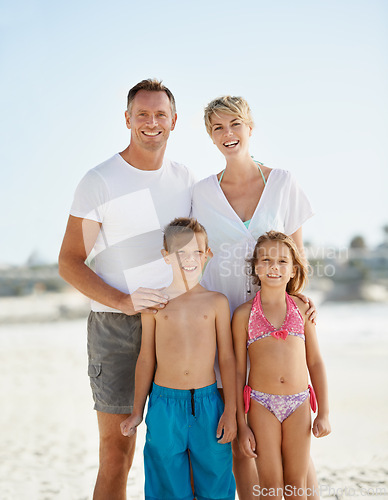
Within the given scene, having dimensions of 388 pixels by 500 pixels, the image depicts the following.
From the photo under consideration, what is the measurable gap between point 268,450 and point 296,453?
0.49 feet

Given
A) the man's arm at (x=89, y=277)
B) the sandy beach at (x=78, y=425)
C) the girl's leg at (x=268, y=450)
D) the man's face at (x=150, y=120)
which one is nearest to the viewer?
the girl's leg at (x=268, y=450)

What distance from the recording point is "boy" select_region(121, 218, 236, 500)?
2.65 m

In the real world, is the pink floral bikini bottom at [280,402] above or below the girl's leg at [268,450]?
above

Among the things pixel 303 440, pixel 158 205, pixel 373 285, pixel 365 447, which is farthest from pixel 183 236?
pixel 373 285

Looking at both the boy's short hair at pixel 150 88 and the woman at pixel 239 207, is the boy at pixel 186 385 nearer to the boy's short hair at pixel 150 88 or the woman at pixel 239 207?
the woman at pixel 239 207

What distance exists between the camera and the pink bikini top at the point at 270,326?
2738mm

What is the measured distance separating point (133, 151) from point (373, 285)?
2894 cm

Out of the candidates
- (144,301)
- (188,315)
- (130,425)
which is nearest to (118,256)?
(144,301)

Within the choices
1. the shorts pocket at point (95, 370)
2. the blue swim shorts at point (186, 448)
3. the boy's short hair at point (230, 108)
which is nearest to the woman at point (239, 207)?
the boy's short hair at point (230, 108)

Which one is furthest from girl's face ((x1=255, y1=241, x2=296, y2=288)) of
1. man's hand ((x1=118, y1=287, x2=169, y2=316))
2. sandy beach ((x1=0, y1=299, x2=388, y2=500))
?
sandy beach ((x1=0, y1=299, x2=388, y2=500))

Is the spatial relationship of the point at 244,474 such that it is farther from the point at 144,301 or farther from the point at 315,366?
the point at 144,301

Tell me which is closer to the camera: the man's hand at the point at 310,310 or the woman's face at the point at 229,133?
the man's hand at the point at 310,310

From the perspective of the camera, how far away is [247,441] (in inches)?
104

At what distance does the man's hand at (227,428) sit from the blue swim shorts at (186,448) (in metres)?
0.03
